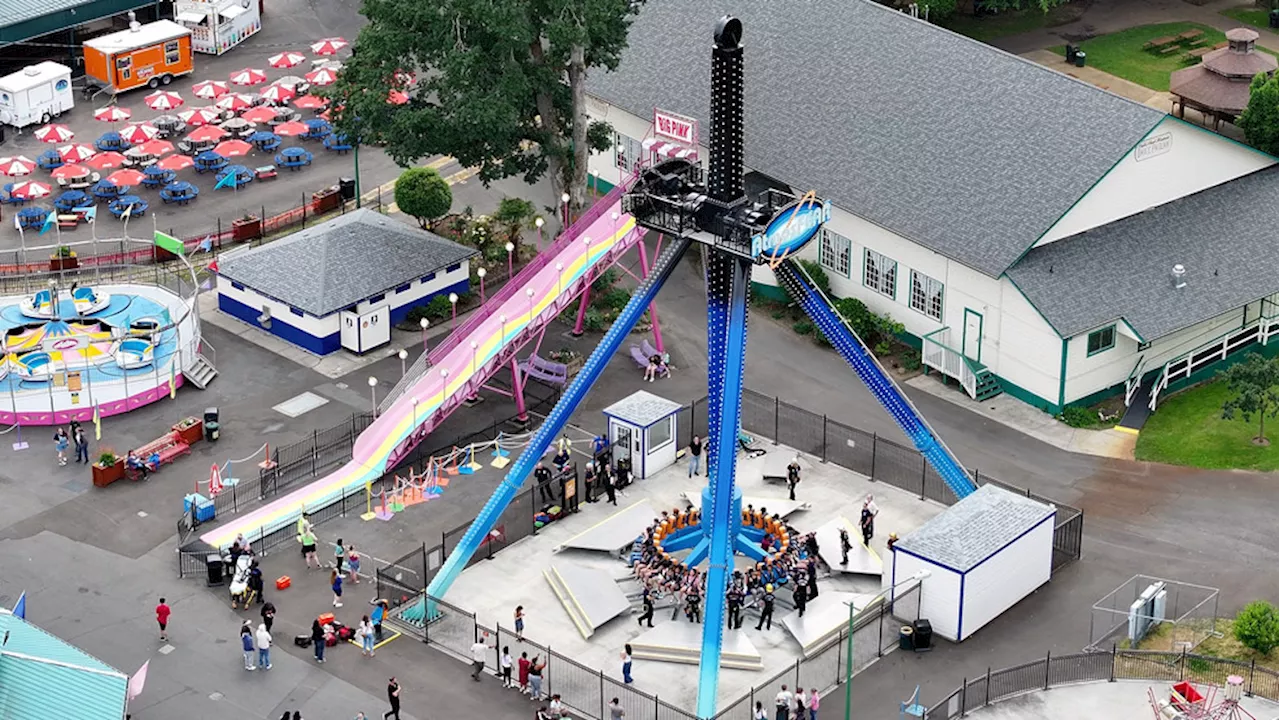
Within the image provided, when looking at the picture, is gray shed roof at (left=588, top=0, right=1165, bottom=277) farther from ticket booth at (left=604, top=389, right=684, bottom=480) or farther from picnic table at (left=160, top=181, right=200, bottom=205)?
picnic table at (left=160, top=181, right=200, bottom=205)

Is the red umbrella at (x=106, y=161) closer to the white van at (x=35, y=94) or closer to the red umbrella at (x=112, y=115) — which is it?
the red umbrella at (x=112, y=115)

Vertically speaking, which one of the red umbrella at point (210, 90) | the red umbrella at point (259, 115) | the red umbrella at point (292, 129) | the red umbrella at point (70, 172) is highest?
the red umbrella at point (210, 90)

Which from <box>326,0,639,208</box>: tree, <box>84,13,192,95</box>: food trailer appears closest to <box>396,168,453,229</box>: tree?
<box>326,0,639,208</box>: tree

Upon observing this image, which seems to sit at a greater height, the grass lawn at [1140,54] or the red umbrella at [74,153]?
the grass lawn at [1140,54]

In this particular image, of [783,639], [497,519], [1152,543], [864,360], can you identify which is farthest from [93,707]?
[1152,543]

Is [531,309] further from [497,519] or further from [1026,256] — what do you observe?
[1026,256]

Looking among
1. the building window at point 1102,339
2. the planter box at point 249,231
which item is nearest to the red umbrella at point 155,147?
the planter box at point 249,231
